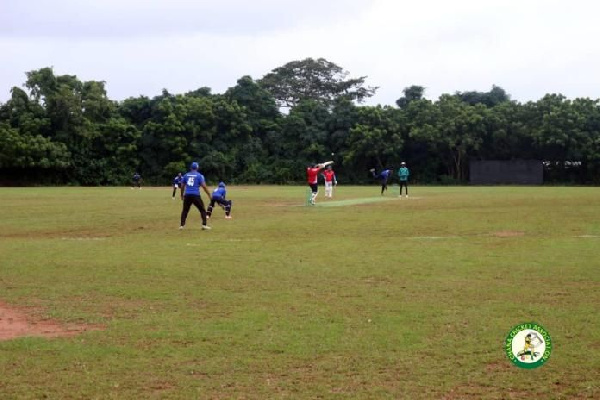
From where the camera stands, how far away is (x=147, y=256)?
14.0 meters

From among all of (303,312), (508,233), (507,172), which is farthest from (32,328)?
(507,172)

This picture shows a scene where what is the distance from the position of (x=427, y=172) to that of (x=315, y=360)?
66.2 metres

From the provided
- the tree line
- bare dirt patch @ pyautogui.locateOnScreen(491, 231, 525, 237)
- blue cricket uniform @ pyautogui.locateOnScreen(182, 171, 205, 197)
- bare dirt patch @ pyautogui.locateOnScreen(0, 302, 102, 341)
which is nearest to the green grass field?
bare dirt patch @ pyautogui.locateOnScreen(491, 231, 525, 237)

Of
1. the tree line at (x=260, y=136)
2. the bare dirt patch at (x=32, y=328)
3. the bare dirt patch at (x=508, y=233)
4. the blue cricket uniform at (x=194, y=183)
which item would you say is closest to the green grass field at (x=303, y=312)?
the bare dirt patch at (x=508, y=233)

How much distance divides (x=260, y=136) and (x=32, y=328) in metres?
68.0

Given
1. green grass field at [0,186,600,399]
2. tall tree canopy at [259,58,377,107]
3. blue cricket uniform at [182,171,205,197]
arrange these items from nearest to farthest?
1. green grass field at [0,186,600,399]
2. blue cricket uniform at [182,171,205,197]
3. tall tree canopy at [259,58,377,107]

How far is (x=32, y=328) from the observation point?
7.93 metres

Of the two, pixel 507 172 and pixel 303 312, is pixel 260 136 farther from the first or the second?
pixel 303 312

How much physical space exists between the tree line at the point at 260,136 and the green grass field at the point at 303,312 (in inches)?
1971

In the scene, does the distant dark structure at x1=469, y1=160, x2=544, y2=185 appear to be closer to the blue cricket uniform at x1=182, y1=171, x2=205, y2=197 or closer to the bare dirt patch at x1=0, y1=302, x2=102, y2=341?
the blue cricket uniform at x1=182, y1=171, x2=205, y2=197

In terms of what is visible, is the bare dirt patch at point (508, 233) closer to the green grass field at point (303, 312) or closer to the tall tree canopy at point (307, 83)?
the green grass field at point (303, 312)

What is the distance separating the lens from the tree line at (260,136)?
65500 mm

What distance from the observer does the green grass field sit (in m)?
5.97

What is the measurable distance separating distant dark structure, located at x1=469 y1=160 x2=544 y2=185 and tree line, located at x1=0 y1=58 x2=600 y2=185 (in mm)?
1032
